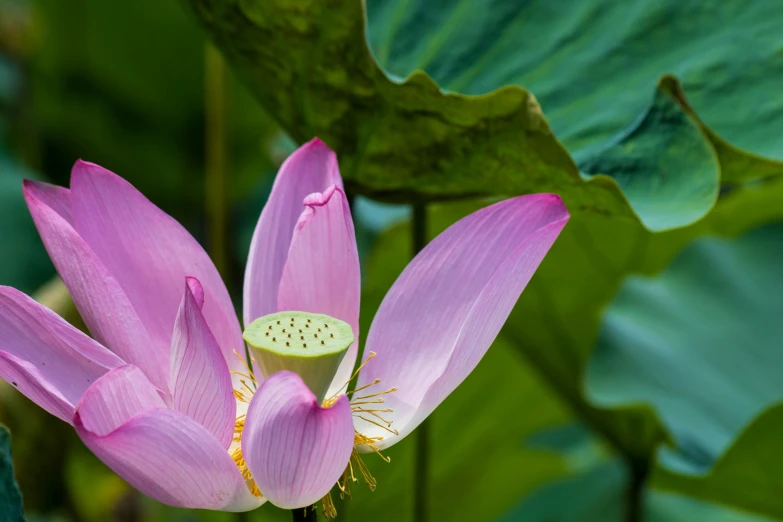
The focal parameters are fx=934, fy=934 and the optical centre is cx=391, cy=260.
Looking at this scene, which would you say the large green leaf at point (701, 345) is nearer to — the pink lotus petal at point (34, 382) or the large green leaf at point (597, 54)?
the large green leaf at point (597, 54)

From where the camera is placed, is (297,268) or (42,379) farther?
(297,268)

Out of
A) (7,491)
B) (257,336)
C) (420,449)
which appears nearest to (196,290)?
(257,336)

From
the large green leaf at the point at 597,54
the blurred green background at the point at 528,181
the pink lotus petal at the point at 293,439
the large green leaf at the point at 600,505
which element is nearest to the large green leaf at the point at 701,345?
the blurred green background at the point at 528,181

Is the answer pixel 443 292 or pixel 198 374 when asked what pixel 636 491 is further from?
pixel 198 374

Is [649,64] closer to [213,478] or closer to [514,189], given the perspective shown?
[514,189]

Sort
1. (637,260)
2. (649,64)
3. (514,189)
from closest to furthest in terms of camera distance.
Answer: (514,189)
(649,64)
(637,260)

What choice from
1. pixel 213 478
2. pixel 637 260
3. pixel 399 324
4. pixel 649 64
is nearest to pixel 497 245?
pixel 399 324
